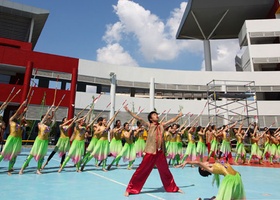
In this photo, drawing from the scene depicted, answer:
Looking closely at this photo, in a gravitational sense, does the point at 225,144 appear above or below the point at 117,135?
below

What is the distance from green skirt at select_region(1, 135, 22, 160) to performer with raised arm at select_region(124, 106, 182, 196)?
11.7 ft

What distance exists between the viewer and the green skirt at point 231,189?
8.45ft

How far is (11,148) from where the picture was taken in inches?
225

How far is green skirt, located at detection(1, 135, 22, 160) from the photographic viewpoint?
18.4ft

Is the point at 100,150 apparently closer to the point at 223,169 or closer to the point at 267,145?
the point at 223,169

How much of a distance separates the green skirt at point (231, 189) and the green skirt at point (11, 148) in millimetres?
5351

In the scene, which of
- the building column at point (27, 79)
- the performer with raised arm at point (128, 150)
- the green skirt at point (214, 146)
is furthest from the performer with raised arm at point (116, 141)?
the building column at point (27, 79)

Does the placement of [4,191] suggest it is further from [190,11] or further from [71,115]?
[190,11]

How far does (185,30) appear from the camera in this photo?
1152 inches

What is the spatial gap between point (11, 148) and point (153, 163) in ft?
13.0

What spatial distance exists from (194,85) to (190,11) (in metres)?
9.86

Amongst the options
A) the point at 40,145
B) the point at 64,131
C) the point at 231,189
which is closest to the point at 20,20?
the point at 64,131

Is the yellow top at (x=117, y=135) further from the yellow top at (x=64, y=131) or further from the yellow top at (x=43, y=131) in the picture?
the yellow top at (x=43, y=131)

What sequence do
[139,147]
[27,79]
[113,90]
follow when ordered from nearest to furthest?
[139,147] < [27,79] < [113,90]
